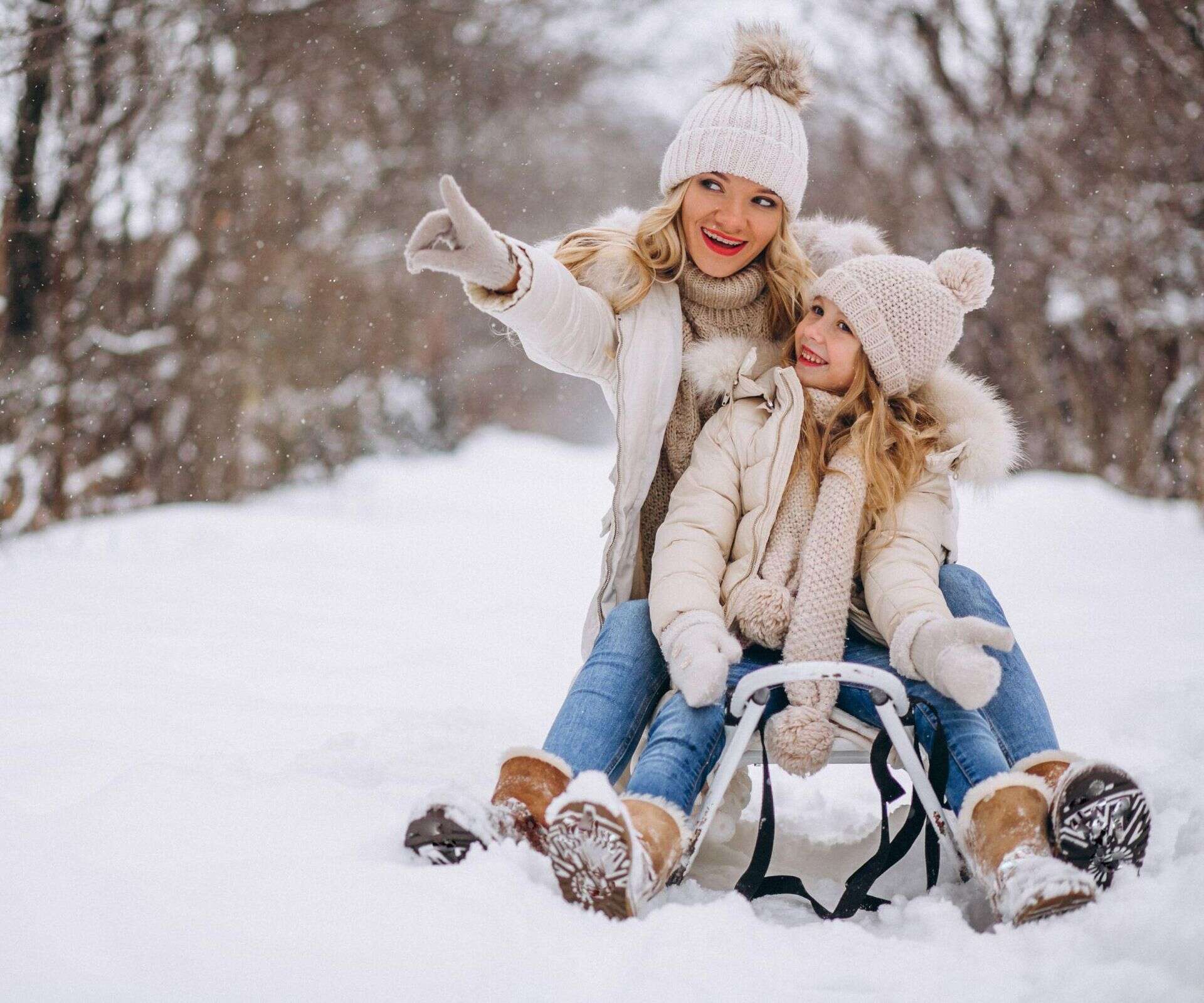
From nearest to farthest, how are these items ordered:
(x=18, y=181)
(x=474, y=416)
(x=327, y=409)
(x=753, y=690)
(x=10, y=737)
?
Result: (x=753, y=690), (x=10, y=737), (x=18, y=181), (x=327, y=409), (x=474, y=416)

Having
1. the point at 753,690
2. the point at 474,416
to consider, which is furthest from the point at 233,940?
the point at 474,416

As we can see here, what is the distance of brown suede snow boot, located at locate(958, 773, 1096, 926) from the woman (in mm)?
461

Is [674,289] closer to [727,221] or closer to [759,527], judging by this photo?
[727,221]

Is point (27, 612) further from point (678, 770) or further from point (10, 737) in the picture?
point (678, 770)

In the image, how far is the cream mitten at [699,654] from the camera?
202 centimetres

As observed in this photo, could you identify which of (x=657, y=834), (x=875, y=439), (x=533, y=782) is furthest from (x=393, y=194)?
(x=657, y=834)

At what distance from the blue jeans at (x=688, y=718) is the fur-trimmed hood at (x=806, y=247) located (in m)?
0.80

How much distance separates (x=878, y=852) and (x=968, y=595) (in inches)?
21.7

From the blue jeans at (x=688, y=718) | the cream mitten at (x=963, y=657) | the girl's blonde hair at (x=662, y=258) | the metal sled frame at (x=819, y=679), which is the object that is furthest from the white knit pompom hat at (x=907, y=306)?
the metal sled frame at (x=819, y=679)

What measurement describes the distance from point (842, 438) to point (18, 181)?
4.82m

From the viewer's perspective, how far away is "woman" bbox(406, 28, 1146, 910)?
2.35 m

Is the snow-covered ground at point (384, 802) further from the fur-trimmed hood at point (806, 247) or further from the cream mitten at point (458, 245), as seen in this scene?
the cream mitten at point (458, 245)

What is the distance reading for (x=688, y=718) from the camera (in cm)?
207

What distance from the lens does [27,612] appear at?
4.23 meters
